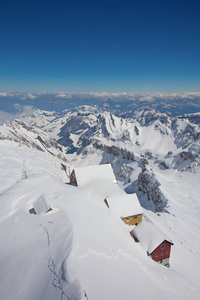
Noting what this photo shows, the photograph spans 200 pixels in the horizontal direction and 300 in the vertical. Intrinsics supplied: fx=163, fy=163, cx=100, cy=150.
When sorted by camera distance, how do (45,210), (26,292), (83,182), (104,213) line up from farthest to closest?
(83,182), (104,213), (45,210), (26,292)

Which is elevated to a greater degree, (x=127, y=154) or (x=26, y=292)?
(x=26, y=292)

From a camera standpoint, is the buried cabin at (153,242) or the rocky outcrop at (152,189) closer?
the buried cabin at (153,242)

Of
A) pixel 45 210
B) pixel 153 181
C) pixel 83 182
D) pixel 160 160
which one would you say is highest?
pixel 45 210

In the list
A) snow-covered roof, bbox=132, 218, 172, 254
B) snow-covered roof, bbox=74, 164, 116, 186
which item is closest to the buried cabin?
snow-covered roof, bbox=132, 218, 172, 254

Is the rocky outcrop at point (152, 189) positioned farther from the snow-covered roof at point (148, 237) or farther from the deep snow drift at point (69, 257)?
the snow-covered roof at point (148, 237)

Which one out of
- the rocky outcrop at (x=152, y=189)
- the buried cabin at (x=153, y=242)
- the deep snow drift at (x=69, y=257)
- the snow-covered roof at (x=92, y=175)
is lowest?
→ the rocky outcrop at (x=152, y=189)

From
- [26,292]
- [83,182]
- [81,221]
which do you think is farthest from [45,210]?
[83,182]

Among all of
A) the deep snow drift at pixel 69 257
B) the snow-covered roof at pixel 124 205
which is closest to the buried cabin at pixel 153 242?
the deep snow drift at pixel 69 257

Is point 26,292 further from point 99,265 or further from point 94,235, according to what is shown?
point 94,235
